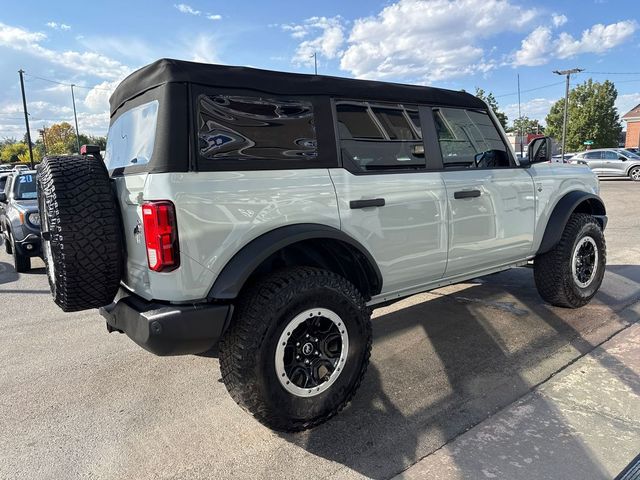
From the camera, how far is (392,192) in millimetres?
3209

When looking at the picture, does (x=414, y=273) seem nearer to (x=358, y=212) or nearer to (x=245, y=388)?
(x=358, y=212)

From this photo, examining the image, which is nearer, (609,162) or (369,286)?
(369,286)

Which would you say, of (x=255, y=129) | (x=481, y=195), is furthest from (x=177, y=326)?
(x=481, y=195)

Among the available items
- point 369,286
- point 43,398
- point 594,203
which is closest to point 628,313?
point 594,203

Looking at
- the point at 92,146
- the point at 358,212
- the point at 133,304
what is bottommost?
the point at 133,304

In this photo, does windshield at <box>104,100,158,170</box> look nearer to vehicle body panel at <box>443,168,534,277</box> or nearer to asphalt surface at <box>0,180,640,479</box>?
asphalt surface at <box>0,180,640,479</box>

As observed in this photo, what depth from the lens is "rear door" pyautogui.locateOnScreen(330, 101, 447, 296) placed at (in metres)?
3.05

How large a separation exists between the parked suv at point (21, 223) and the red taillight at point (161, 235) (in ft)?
17.7

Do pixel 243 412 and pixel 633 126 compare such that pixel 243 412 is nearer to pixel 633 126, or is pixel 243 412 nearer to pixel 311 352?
pixel 311 352

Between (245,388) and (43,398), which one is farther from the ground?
(245,388)

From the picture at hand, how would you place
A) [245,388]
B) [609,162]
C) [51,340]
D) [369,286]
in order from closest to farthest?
[245,388]
[369,286]
[51,340]
[609,162]

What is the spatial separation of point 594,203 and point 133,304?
4.56 metres

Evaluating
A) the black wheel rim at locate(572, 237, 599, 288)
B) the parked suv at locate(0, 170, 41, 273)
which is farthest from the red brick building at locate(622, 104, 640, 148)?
the parked suv at locate(0, 170, 41, 273)

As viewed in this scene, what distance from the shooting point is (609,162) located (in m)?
24.0
